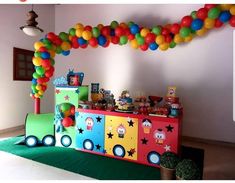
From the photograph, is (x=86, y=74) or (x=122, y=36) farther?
(x=86, y=74)

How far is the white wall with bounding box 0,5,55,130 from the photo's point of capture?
3.97m

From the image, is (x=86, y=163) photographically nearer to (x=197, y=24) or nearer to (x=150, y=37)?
Result: (x=150, y=37)

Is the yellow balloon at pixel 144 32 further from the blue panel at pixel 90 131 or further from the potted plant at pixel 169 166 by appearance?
the potted plant at pixel 169 166

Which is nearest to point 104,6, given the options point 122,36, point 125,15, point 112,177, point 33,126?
point 125,15

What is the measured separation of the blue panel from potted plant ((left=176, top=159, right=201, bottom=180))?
130cm

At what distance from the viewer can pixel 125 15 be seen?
4254mm

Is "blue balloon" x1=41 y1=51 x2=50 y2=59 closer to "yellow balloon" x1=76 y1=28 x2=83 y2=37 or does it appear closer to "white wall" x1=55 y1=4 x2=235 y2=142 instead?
"yellow balloon" x1=76 y1=28 x2=83 y2=37

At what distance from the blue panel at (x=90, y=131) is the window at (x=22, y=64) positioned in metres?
2.09

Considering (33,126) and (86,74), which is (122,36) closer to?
(86,74)

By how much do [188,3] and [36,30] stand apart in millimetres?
2719

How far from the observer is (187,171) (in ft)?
5.77

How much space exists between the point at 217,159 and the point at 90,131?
185cm

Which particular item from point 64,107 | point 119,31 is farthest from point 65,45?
point 64,107

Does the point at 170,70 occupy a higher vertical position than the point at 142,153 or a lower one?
higher
